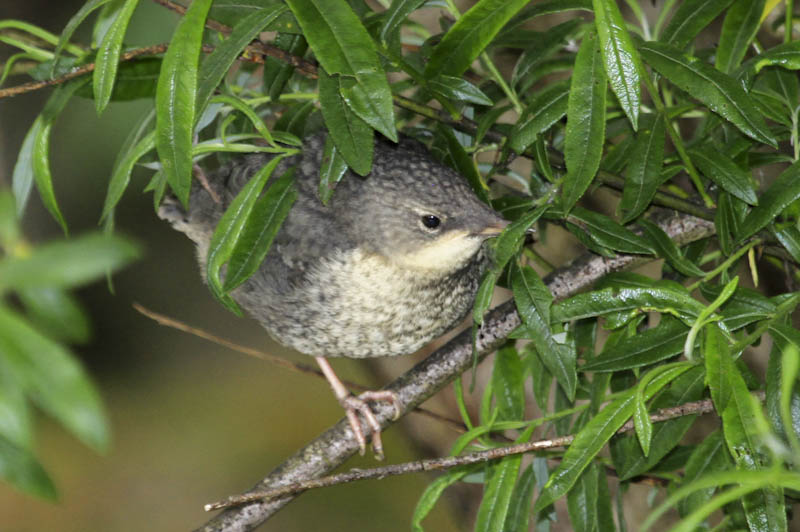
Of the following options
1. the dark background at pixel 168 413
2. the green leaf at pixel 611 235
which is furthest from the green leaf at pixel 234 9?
the dark background at pixel 168 413

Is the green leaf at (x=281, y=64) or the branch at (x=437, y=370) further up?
the green leaf at (x=281, y=64)

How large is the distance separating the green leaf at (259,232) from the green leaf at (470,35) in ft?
1.07

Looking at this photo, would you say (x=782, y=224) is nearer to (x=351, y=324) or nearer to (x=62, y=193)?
(x=351, y=324)

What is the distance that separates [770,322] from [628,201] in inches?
11.5

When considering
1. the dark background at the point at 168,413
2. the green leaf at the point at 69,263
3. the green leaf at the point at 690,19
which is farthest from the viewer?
the dark background at the point at 168,413

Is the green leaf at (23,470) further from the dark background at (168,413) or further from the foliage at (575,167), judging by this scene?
the dark background at (168,413)

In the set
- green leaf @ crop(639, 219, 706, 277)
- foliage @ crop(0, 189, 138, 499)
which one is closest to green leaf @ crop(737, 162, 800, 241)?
green leaf @ crop(639, 219, 706, 277)

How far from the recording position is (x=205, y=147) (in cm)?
164

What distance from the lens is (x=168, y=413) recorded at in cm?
478

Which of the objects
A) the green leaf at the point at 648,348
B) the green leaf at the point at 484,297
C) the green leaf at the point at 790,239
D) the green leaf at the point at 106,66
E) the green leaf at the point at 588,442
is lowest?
the green leaf at the point at 588,442

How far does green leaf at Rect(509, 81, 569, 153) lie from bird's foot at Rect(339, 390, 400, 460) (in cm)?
65

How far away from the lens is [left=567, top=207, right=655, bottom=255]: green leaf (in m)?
1.58

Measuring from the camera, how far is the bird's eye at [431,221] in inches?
77.7

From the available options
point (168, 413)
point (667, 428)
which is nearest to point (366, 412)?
point (667, 428)
